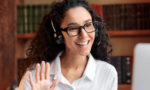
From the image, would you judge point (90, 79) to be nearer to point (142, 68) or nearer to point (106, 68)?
point (106, 68)

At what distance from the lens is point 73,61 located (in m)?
1.09

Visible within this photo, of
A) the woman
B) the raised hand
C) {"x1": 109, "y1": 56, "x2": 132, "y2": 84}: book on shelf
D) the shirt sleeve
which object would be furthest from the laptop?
{"x1": 109, "y1": 56, "x2": 132, "y2": 84}: book on shelf

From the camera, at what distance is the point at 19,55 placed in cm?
169

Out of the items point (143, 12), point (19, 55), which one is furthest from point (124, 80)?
point (19, 55)

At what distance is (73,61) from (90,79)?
0.15m

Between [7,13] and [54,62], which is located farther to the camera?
[7,13]

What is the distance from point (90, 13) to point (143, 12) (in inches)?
24.2

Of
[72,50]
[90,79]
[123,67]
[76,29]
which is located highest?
[76,29]

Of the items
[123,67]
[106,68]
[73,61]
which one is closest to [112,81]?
[106,68]

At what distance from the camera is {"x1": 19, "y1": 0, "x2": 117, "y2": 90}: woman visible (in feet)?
3.24

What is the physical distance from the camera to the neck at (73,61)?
3.56 ft

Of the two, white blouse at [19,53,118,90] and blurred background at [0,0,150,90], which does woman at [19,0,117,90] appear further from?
blurred background at [0,0,150,90]

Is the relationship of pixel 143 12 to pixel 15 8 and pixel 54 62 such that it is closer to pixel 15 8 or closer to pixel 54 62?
pixel 54 62

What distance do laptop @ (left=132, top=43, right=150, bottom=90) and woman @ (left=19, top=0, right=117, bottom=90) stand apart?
1.83 ft
